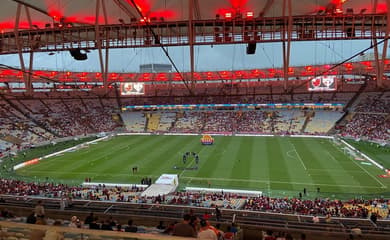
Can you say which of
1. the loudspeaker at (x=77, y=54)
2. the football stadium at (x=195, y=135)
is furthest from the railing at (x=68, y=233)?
the loudspeaker at (x=77, y=54)

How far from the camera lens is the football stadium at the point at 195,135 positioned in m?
9.78

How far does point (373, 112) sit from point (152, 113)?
4337cm

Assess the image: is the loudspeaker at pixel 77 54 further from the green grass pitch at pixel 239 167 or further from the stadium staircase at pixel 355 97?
the stadium staircase at pixel 355 97

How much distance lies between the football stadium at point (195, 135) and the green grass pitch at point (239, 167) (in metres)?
0.20

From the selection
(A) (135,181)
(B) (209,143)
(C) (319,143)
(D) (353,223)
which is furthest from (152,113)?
(D) (353,223)

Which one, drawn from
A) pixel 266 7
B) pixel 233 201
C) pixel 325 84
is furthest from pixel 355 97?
pixel 233 201

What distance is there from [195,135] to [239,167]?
23.9m

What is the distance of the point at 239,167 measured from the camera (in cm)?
2903

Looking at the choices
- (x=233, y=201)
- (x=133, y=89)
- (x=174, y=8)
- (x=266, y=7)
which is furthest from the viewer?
(x=133, y=89)

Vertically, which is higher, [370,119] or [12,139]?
[370,119]

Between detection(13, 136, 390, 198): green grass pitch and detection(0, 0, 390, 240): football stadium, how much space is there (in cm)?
20

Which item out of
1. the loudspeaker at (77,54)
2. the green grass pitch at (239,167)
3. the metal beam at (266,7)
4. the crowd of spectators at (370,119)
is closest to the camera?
the loudspeaker at (77,54)

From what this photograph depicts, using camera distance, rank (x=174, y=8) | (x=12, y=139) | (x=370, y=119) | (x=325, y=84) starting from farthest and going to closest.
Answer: (x=370, y=119), (x=12, y=139), (x=325, y=84), (x=174, y=8)

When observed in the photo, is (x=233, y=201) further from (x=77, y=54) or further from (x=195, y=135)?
(x=195, y=135)
